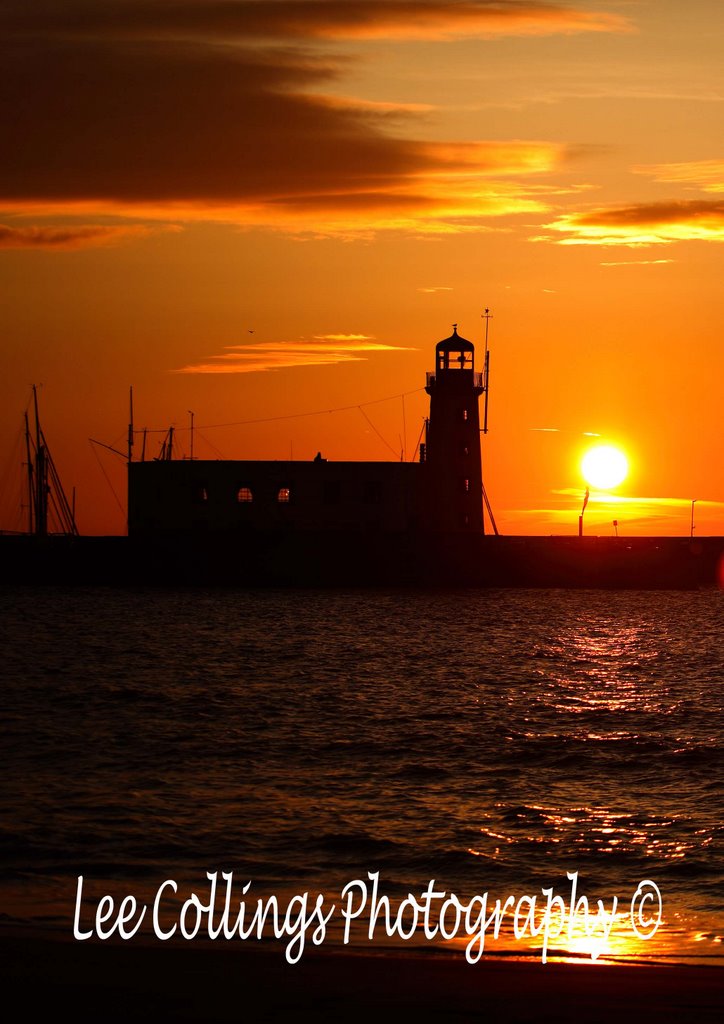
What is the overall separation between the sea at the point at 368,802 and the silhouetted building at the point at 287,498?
4175 centimetres

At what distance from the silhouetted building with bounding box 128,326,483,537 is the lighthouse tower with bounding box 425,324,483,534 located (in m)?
0.76

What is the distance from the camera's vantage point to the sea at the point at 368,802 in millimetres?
13562

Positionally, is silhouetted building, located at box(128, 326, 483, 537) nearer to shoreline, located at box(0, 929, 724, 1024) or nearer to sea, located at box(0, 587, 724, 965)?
sea, located at box(0, 587, 724, 965)

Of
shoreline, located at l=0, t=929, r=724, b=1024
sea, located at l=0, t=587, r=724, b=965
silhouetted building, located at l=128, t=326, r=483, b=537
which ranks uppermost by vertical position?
silhouetted building, located at l=128, t=326, r=483, b=537

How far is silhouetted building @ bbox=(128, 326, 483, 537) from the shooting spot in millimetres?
92688

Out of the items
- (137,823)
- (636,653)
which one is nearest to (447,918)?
(137,823)

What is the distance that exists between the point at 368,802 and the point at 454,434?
6721cm

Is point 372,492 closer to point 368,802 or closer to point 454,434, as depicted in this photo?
point 454,434

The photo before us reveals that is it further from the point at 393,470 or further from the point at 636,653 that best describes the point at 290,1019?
the point at 393,470

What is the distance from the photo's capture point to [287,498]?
9331cm

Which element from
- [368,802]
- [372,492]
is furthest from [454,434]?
[368,802]

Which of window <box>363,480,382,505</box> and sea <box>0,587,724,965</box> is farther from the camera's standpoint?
window <box>363,480,382,505</box>

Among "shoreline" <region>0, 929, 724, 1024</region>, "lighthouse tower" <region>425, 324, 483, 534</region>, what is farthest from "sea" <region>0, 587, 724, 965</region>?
"lighthouse tower" <region>425, 324, 483, 534</region>

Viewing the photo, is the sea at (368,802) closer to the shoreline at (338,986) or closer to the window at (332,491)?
the shoreline at (338,986)
